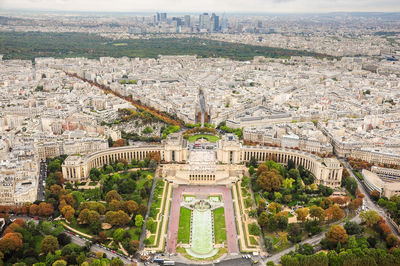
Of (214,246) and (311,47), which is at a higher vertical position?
(311,47)

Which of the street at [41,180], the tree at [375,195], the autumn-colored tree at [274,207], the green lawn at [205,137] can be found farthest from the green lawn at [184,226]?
the tree at [375,195]

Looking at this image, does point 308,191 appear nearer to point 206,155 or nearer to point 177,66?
point 206,155

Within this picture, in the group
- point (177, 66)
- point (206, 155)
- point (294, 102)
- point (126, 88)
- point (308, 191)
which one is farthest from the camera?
point (177, 66)

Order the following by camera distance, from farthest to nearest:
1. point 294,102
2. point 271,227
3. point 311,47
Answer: point 311,47, point 294,102, point 271,227

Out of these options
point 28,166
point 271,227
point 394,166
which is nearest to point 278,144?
point 394,166

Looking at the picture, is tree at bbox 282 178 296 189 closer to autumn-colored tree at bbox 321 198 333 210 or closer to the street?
autumn-colored tree at bbox 321 198 333 210

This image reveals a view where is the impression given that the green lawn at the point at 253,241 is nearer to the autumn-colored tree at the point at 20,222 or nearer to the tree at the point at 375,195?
the tree at the point at 375,195
